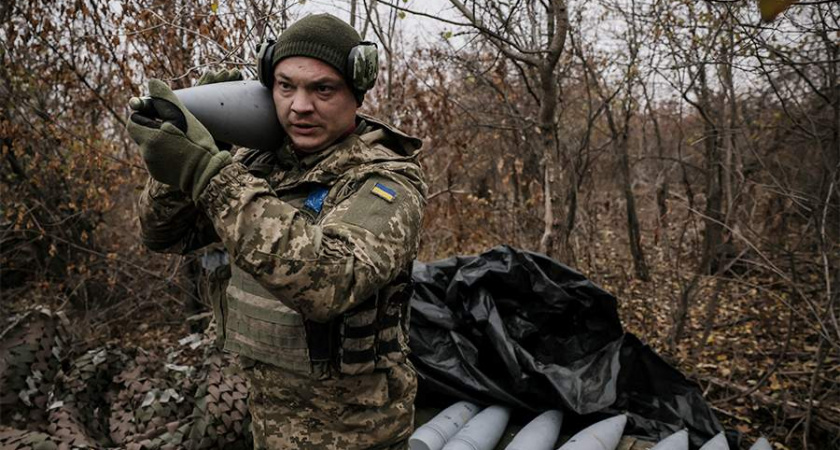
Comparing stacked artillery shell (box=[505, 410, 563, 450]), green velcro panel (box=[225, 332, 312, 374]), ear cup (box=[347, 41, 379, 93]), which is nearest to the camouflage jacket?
ear cup (box=[347, 41, 379, 93])

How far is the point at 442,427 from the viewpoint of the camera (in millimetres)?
2768

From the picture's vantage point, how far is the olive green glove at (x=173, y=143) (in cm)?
128

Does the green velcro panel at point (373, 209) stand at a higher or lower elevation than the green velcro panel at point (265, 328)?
higher

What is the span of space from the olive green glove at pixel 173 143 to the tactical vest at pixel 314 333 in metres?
0.42

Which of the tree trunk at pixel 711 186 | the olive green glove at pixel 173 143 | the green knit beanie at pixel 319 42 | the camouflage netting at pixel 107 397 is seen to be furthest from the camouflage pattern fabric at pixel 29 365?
the tree trunk at pixel 711 186

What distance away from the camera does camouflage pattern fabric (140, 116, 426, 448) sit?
1256 mm

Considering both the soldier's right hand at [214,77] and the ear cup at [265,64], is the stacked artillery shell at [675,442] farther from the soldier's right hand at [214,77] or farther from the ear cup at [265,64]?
the soldier's right hand at [214,77]

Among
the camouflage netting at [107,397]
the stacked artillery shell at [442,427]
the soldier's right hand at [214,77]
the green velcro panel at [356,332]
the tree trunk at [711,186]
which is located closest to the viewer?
the green velcro panel at [356,332]

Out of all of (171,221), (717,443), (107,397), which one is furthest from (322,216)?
(107,397)

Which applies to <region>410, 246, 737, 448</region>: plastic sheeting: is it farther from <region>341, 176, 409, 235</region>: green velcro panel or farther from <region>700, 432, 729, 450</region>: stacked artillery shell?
<region>341, 176, 409, 235</region>: green velcro panel

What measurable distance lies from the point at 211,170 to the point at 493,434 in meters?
2.10

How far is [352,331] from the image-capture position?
5.07ft

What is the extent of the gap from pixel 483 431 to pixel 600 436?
0.57m

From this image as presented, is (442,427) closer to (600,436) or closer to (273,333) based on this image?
(600,436)
